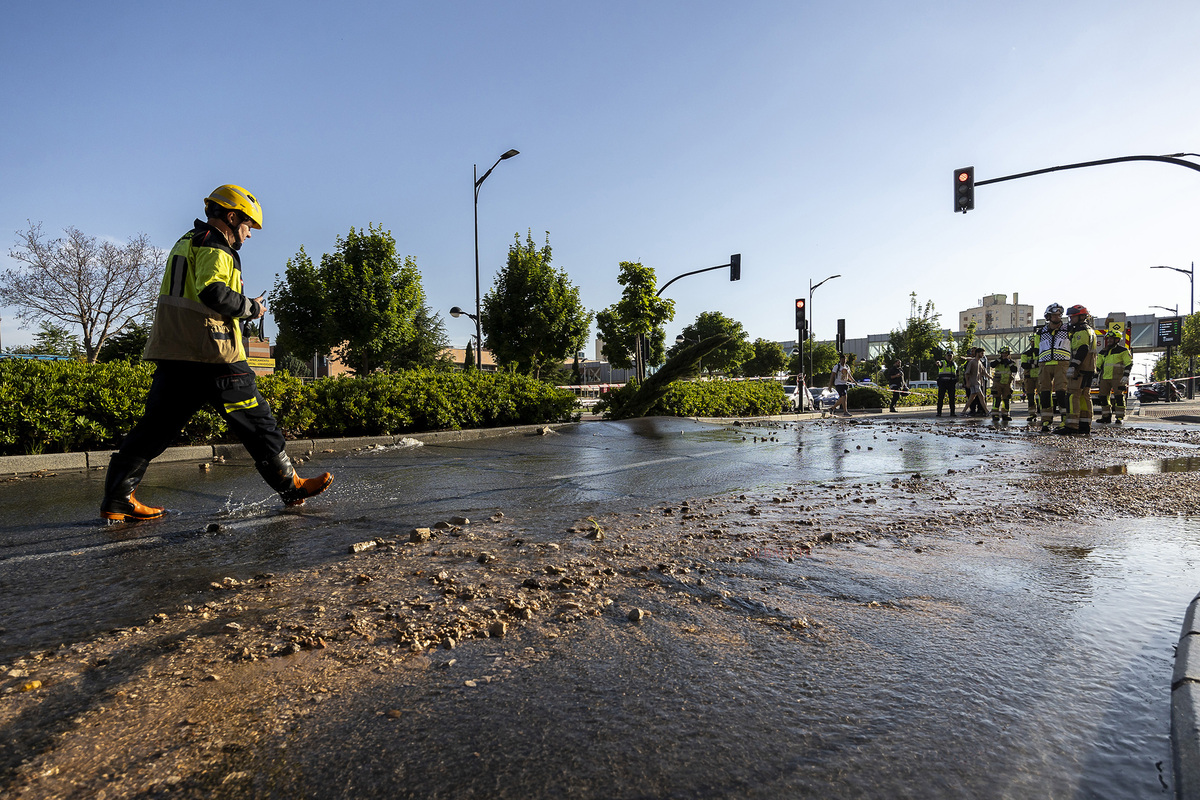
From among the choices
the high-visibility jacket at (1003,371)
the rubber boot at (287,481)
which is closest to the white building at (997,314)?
the high-visibility jacket at (1003,371)

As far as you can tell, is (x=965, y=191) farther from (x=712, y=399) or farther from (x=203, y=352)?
(x=203, y=352)

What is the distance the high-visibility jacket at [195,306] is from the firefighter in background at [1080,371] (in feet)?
42.9

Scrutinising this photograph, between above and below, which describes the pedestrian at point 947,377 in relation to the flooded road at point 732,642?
above

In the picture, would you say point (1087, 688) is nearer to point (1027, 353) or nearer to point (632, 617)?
point (632, 617)

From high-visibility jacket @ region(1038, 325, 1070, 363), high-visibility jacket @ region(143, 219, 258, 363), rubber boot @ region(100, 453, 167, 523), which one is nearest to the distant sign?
high-visibility jacket @ region(1038, 325, 1070, 363)

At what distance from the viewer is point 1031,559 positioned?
3.91 meters

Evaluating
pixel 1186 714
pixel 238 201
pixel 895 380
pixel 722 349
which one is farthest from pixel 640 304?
pixel 722 349

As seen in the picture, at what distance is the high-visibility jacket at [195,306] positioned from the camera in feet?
14.7

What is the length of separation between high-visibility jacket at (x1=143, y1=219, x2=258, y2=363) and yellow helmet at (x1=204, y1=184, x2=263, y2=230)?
30 centimetres

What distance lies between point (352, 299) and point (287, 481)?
31.1 metres

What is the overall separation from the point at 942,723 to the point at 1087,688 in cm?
66

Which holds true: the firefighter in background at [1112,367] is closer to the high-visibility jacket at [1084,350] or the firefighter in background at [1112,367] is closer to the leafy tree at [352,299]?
the high-visibility jacket at [1084,350]

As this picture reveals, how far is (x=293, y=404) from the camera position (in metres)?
9.96

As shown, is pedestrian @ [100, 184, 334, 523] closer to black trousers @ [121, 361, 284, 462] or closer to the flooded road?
black trousers @ [121, 361, 284, 462]
